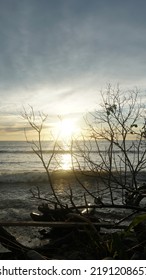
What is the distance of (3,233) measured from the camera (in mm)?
4234

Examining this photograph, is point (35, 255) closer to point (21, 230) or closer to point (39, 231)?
point (39, 231)

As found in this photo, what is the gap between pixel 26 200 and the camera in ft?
32.6

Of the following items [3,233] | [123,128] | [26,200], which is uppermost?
[123,128]

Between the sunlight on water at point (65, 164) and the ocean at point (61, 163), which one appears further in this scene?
the sunlight on water at point (65, 164)

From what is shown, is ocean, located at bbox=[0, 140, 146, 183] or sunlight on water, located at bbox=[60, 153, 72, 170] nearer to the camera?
ocean, located at bbox=[0, 140, 146, 183]

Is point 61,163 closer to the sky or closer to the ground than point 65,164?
closer to the sky

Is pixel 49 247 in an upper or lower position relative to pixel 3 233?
lower

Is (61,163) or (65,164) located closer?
(61,163)
